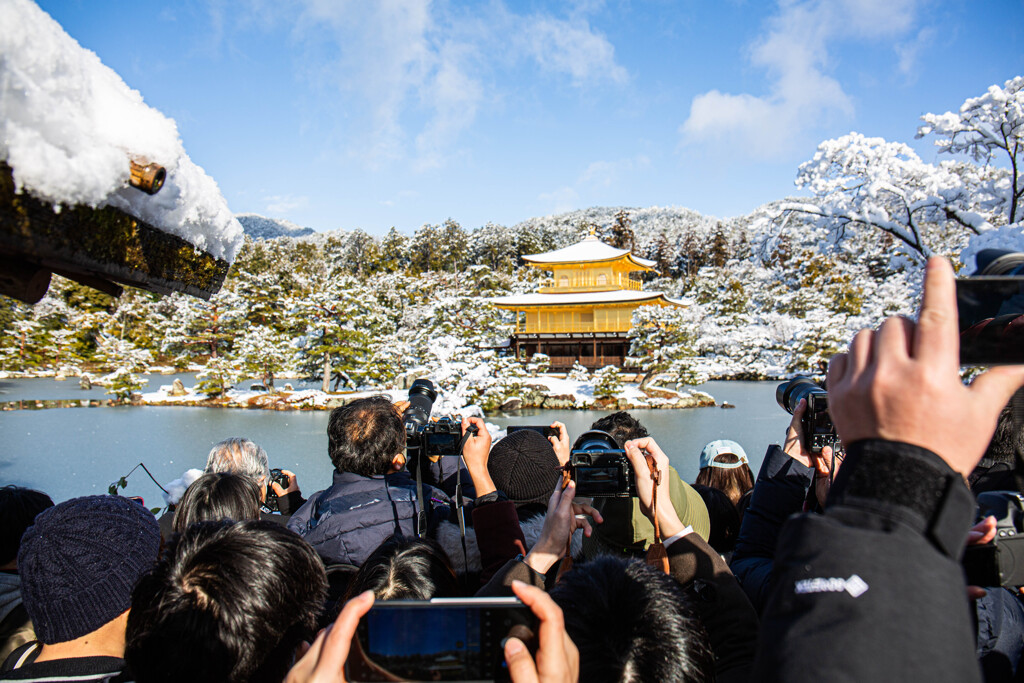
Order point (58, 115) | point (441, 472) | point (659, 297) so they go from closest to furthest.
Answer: point (58, 115) → point (441, 472) → point (659, 297)

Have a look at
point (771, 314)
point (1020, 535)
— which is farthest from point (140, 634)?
point (771, 314)

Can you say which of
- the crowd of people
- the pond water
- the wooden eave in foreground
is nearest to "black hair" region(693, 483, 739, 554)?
the crowd of people

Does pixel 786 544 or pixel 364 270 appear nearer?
pixel 786 544

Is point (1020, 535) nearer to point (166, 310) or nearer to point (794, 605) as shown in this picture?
point (794, 605)

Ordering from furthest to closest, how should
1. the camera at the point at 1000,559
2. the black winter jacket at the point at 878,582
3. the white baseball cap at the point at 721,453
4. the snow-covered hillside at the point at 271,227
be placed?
the snow-covered hillside at the point at 271,227
the white baseball cap at the point at 721,453
the camera at the point at 1000,559
the black winter jacket at the point at 878,582

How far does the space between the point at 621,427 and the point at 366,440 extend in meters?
0.98

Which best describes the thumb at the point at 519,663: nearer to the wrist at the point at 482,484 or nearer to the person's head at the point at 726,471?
the wrist at the point at 482,484

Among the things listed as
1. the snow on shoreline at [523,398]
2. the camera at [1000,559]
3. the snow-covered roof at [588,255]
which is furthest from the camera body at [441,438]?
the snow-covered roof at [588,255]

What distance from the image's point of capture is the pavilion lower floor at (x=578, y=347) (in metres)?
18.4

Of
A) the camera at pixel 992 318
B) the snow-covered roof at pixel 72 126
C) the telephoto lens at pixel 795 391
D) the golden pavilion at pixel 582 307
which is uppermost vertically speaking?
the golden pavilion at pixel 582 307

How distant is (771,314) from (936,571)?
21122 mm

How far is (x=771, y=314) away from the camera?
19.5 m

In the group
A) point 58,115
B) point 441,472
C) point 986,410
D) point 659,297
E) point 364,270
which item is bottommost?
point 441,472

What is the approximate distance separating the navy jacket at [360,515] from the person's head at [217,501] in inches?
6.9
